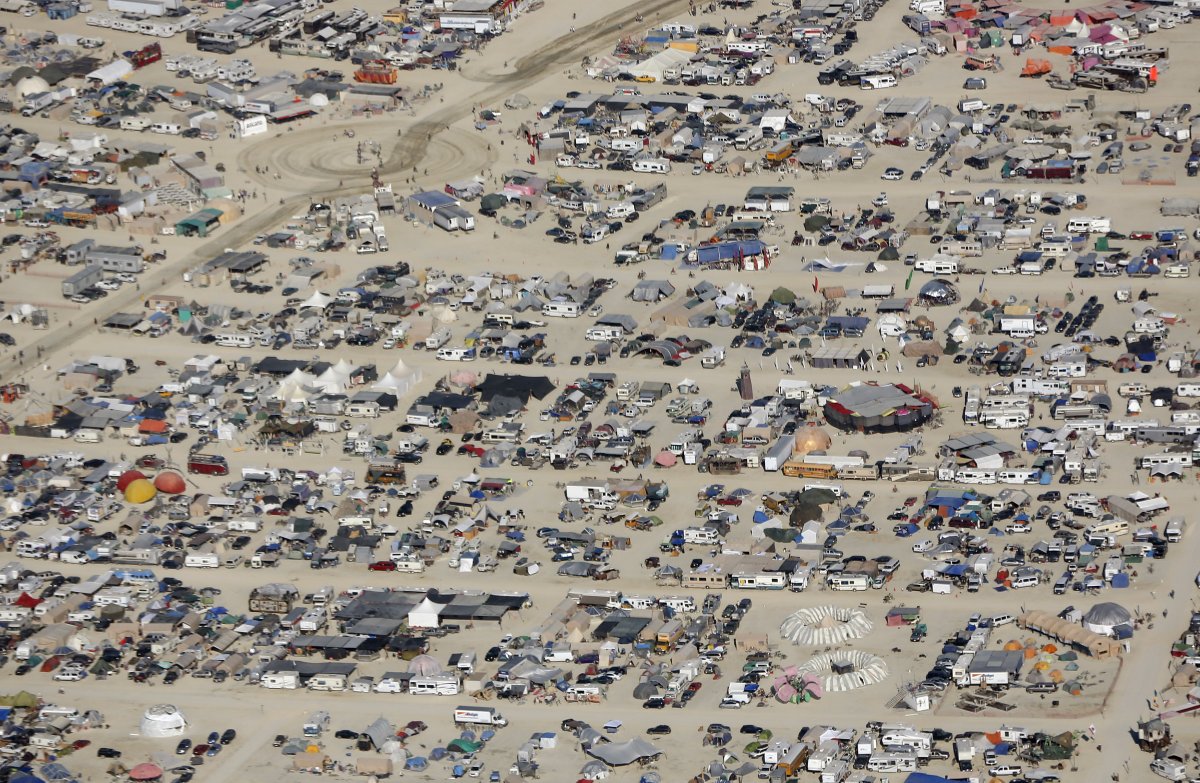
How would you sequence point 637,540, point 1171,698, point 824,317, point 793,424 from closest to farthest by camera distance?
point 1171,698 < point 637,540 < point 793,424 < point 824,317

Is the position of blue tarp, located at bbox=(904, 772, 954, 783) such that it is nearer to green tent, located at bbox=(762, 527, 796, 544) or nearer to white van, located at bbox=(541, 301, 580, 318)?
green tent, located at bbox=(762, 527, 796, 544)

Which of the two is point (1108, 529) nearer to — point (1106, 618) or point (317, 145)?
point (1106, 618)

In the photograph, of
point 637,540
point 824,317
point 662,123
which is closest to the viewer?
point 637,540

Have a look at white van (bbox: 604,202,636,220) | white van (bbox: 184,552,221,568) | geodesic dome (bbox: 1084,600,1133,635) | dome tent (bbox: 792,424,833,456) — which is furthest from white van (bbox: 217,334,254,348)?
geodesic dome (bbox: 1084,600,1133,635)

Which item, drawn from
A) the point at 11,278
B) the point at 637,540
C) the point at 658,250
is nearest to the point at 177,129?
the point at 11,278

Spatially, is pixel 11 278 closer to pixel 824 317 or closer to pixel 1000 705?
pixel 824 317

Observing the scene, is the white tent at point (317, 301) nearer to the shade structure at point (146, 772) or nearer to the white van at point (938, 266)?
the white van at point (938, 266)

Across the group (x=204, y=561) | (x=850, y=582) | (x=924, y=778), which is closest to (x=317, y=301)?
(x=204, y=561)
